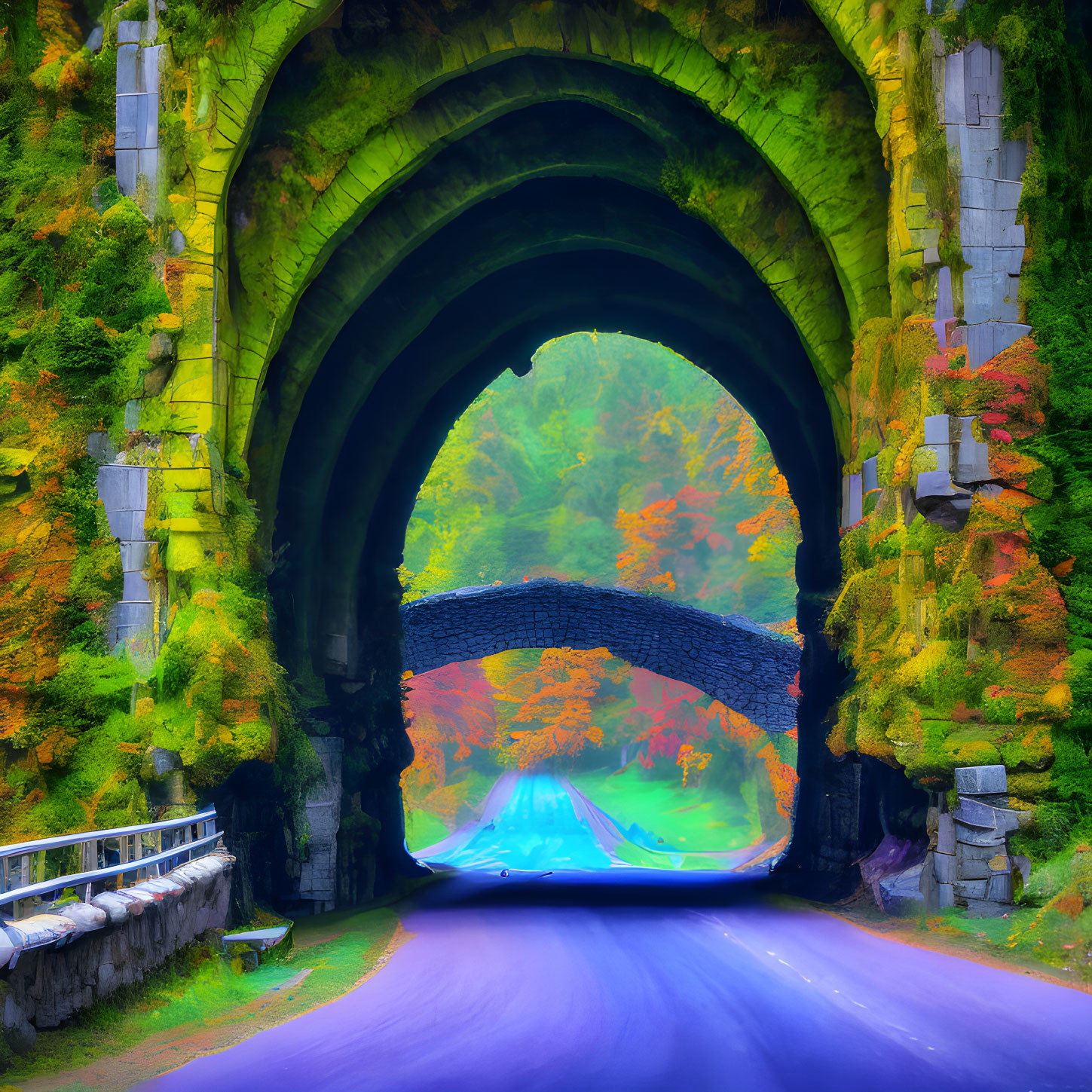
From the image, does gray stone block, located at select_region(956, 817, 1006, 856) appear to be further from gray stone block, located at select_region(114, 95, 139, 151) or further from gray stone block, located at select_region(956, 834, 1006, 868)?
gray stone block, located at select_region(114, 95, 139, 151)

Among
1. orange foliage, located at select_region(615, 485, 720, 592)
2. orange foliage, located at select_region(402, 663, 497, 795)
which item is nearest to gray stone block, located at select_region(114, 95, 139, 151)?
orange foliage, located at select_region(402, 663, 497, 795)

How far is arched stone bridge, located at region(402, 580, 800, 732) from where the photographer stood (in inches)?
725

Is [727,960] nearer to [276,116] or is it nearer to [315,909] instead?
[315,909]

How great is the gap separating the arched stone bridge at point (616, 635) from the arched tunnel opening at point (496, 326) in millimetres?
5124

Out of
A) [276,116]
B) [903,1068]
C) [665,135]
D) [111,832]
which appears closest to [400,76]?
[276,116]

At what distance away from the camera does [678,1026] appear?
4.91 m

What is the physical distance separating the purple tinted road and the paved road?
0.01 metres

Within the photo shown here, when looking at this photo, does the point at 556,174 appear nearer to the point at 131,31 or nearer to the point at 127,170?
the point at 131,31

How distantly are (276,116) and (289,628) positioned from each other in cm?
479

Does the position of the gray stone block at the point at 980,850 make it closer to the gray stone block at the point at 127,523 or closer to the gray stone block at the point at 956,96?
the gray stone block at the point at 956,96

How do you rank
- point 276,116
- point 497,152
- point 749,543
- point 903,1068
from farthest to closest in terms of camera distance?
1. point 749,543
2. point 497,152
3. point 276,116
4. point 903,1068

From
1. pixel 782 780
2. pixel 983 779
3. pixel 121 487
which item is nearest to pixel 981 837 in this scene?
pixel 983 779

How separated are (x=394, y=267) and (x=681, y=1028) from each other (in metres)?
7.22

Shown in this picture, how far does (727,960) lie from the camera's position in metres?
6.60
